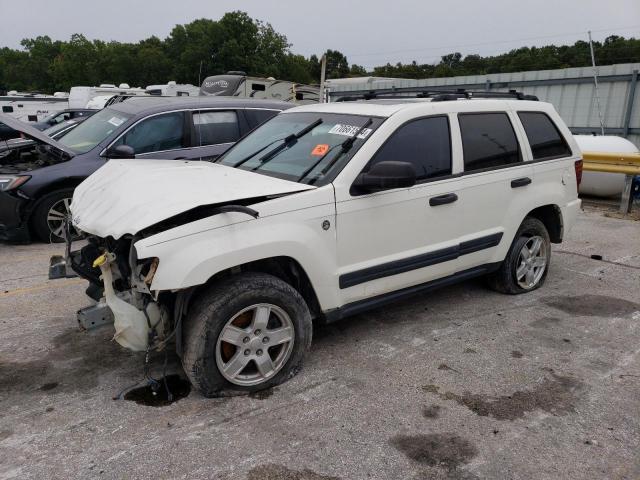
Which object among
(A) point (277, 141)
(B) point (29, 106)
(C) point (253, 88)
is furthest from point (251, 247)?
(B) point (29, 106)

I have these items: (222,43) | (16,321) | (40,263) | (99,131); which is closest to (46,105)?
(99,131)

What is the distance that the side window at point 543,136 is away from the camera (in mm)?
4793

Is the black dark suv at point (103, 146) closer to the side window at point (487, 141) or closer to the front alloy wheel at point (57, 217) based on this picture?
the front alloy wheel at point (57, 217)

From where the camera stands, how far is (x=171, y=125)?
698 cm

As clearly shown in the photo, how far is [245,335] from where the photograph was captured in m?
3.19

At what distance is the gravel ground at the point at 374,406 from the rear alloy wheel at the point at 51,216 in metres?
2.09

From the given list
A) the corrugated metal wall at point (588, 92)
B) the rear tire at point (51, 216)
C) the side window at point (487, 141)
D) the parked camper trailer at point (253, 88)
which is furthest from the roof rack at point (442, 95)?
the parked camper trailer at point (253, 88)

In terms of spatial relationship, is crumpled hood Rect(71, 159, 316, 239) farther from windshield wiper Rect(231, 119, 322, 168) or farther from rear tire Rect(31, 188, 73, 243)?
rear tire Rect(31, 188, 73, 243)

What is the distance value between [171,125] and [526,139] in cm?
447

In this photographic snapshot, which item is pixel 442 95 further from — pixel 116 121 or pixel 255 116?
pixel 116 121

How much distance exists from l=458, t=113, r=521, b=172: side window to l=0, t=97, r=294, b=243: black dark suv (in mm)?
3338

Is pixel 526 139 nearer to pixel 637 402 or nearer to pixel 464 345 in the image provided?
pixel 464 345

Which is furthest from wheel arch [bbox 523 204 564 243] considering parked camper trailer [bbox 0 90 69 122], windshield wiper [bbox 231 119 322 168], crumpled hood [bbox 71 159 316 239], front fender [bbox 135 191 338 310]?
parked camper trailer [bbox 0 90 69 122]

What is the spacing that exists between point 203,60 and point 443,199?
226ft
